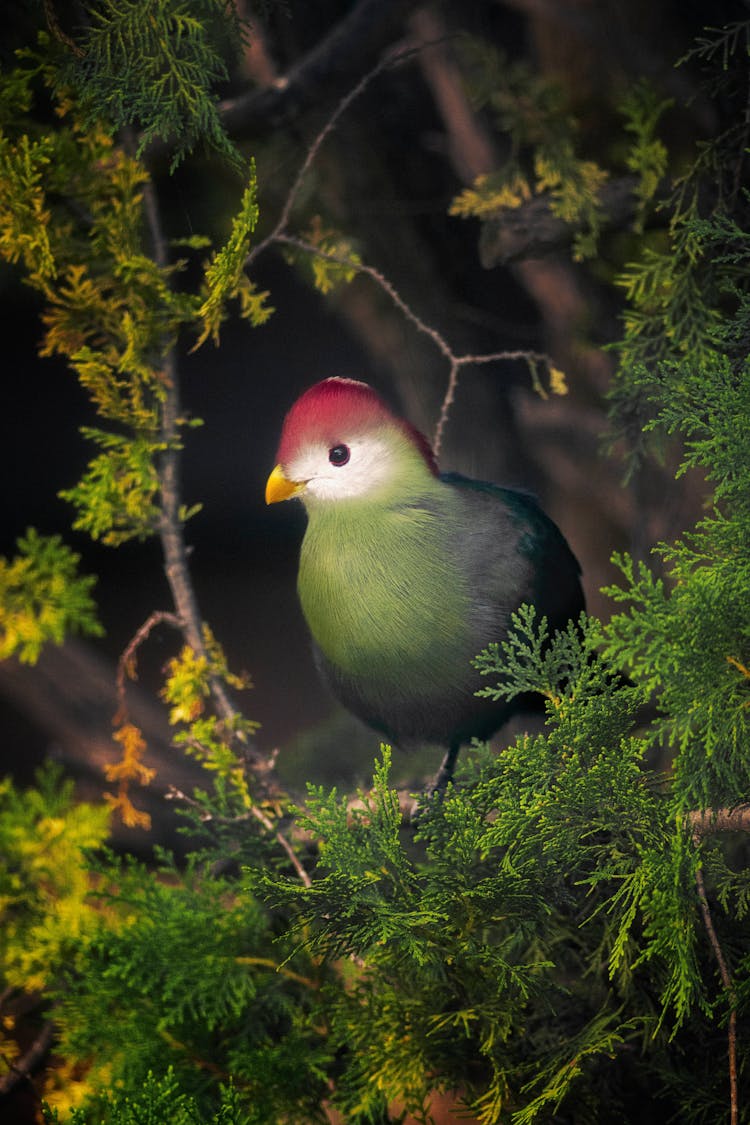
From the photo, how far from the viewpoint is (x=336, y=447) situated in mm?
634

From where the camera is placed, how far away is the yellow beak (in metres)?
0.63

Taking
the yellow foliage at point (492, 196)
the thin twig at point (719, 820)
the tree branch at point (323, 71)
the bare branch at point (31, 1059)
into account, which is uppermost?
the tree branch at point (323, 71)

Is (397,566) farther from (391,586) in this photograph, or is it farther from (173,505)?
(173,505)

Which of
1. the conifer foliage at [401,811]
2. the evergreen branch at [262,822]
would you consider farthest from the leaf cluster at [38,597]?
the evergreen branch at [262,822]

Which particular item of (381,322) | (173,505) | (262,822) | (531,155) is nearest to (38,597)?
(173,505)

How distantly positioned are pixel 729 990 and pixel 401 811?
263mm

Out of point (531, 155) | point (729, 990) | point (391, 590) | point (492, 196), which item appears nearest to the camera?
point (729, 990)

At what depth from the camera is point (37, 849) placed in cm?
87

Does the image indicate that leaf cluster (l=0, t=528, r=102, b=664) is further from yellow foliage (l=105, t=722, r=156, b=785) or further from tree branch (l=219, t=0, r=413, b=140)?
tree branch (l=219, t=0, r=413, b=140)

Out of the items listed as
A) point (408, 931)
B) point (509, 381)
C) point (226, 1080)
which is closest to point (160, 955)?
point (226, 1080)

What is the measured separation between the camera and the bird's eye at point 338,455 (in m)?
0.63

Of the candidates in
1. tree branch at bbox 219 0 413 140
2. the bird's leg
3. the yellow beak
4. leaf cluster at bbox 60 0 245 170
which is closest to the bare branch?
the bird's leg

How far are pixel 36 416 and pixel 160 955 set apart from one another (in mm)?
692

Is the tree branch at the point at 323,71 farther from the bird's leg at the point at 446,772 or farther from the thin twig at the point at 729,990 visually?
the thin twig at the point at 729,990
